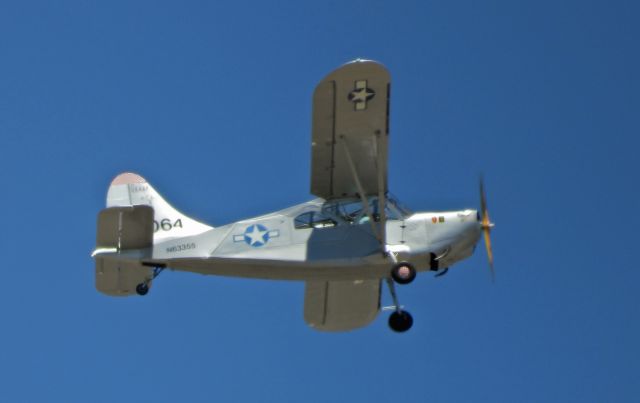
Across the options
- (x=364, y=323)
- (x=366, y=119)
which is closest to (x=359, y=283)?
(x=364, y=323)

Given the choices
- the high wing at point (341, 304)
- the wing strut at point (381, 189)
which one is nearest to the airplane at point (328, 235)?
the wing strut at point (381, 189)

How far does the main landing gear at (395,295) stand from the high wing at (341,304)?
1.77m

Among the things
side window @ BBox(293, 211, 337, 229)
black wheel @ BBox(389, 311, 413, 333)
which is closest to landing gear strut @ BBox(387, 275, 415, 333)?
black wheel @ BBox(389, 311, 413, 333)

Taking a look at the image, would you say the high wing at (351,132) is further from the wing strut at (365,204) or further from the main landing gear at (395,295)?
the main landing gear at (395,295)

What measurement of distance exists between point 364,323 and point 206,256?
403 cm

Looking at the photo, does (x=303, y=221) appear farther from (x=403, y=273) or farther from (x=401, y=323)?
→ (x=401, y=323)

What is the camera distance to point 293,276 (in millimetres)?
19953

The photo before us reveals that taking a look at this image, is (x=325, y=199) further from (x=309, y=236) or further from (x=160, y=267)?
(x=160, y=267)

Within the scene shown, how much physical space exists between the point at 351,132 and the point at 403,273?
2437 mm

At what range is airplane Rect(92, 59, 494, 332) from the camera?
19.4 metres

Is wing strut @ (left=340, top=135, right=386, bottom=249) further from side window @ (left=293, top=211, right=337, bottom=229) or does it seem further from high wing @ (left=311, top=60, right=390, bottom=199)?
side window @ (left=293, top=211, right=337, bottom=229)

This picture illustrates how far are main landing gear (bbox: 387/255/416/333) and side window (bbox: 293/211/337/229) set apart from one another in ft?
4.17

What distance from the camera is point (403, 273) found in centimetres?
1952

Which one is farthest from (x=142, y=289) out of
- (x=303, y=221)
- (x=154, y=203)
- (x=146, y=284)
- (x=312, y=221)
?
(x=312, y=221)
